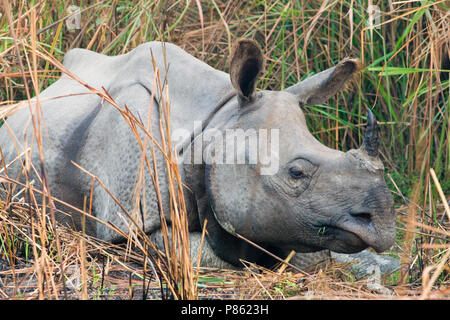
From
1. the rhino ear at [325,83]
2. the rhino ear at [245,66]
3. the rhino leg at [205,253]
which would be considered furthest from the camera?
the rhino ear at [325,83]

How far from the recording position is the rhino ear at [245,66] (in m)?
3.02

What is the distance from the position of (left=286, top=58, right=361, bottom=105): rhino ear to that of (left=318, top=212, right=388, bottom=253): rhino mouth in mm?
728

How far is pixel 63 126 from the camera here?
3.60 m

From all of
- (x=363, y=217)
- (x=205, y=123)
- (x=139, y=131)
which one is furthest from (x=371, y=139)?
(x=139, y=131)

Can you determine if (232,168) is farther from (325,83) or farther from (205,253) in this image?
(325,83)

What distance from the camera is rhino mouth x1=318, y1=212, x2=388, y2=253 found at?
2.69m

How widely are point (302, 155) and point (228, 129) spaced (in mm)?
355

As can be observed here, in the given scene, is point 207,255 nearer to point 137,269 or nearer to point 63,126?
point 137,269

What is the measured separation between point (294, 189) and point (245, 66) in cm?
57

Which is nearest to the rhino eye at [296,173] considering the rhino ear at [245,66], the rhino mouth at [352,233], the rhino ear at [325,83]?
the rhino mouth at [352,233]

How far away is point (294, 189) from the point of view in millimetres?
2879

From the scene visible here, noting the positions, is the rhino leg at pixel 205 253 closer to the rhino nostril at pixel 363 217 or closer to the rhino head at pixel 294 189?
the rhino head at pixel 294 189
